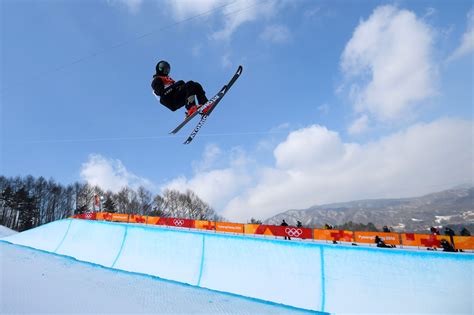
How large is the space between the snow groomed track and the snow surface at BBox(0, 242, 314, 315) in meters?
0.41

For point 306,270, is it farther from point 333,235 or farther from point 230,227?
point 230,227

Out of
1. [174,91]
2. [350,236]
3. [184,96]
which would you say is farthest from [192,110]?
[350,236]

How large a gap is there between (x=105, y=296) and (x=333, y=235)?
17.0m

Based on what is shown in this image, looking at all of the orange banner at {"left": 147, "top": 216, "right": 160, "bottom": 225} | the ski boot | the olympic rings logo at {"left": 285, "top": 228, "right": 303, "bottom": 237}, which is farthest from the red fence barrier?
the ski boot

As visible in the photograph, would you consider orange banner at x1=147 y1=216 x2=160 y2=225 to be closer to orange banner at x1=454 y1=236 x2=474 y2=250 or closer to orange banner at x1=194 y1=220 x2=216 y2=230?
orange banner at x1=194 y1=220 x2=216 y2=230

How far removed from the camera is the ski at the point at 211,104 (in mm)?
7641

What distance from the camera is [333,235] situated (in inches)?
747

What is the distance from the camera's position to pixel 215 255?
6898 mm

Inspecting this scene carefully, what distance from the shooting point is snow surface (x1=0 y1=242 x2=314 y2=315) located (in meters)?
4.24

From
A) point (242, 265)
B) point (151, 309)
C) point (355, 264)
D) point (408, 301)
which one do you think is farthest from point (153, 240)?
point (408, 301)

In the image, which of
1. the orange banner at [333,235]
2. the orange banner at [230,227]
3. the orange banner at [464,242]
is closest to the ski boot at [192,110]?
the orange banner at [333,235]

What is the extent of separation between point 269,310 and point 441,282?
304 centimetres

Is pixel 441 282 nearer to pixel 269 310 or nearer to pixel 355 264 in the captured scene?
pixel 355 264

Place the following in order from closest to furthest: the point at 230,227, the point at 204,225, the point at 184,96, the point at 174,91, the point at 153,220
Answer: the point at 174,91
the point at 184,96
the point at 230,227
the point at 204,225
the point at 153,220
